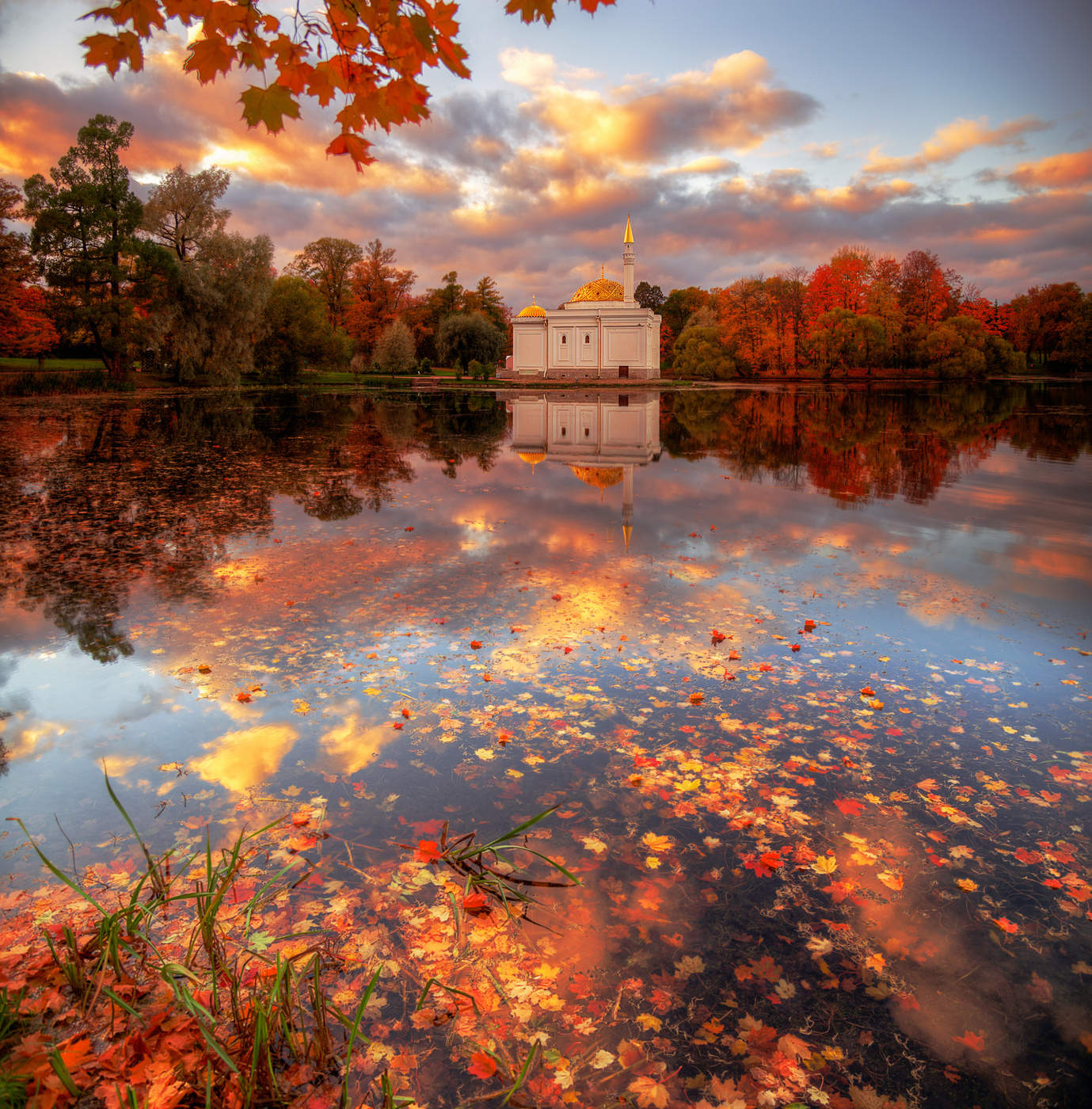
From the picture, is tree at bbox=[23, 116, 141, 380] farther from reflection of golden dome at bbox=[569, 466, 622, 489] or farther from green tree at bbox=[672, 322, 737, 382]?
green tree at bbox=[672, 322, 737, 382]

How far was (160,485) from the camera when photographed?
14.3 meters

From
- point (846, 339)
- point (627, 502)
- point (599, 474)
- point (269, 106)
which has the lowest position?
point (627, 502)

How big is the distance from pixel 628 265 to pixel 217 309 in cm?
Result: 4456

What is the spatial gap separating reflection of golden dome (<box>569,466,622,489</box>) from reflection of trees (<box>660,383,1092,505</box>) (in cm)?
297

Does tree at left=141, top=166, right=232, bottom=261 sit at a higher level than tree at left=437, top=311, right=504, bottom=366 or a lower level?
higher

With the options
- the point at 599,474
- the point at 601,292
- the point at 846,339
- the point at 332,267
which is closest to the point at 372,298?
the point at 332,267

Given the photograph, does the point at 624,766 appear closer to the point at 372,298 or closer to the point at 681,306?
the point at 372,298

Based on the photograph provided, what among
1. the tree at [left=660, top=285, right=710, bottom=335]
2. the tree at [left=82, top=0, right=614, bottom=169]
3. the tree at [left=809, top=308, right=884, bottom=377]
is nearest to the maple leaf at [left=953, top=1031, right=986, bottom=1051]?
the tree at [left=82, top=0, right=614, bottom=169]

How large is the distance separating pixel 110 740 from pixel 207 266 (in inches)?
1821

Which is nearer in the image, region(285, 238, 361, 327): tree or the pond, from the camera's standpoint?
the pond

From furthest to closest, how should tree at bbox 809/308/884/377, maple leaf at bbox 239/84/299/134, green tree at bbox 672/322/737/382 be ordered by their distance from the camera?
1. green tree at bbox 672/322/737/382
2. tree at bbox 809/308/884/377
3. maple leaf at bbox 239/84/299/134

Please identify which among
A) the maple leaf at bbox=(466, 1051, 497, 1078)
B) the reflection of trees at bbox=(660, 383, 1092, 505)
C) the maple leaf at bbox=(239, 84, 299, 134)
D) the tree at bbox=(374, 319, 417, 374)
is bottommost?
the maple leaf at bbox=(466, 1051, 497, 1078)

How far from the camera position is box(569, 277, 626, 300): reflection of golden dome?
245ft

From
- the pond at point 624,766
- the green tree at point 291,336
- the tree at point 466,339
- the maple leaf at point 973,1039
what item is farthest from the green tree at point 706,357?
the maple leaf at point 973,1039
